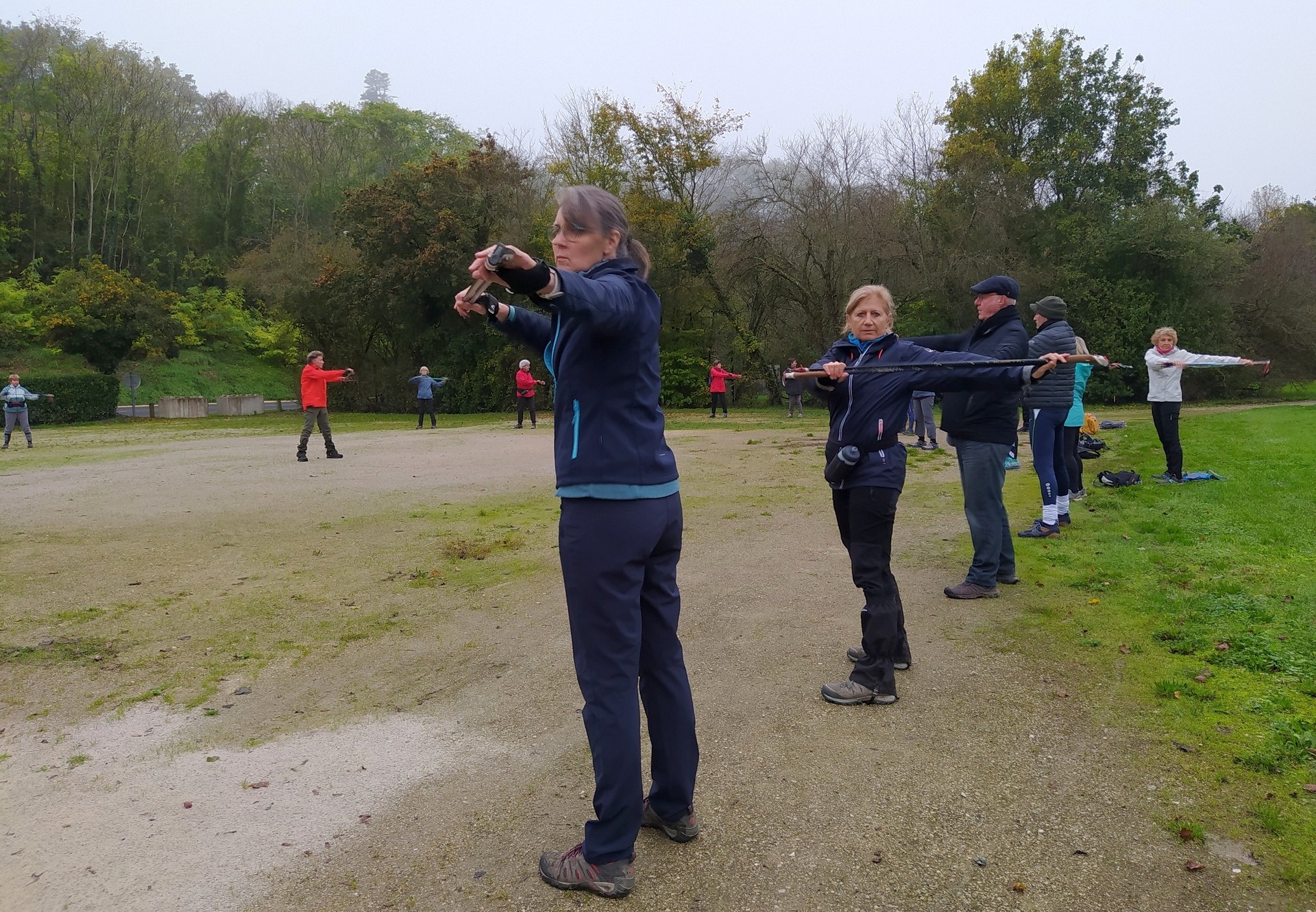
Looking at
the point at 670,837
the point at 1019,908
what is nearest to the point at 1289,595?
the point at 1019,908

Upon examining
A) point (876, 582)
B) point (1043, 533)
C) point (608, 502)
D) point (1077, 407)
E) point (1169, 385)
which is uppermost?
point (1169, 385)

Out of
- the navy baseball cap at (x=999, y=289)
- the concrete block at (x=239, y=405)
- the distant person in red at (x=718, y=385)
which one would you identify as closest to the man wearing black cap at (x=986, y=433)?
the navy baseball cap at (x=999, y=289)

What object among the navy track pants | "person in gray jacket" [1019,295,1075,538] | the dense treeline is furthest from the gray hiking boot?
the dense treeline

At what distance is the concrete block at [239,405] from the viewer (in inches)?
1581

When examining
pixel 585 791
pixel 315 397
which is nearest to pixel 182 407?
pixel 315 397

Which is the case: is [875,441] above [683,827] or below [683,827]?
above

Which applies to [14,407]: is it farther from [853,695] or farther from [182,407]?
[853,695]

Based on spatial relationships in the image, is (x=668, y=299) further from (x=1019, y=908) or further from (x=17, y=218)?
(x=17, y=218)

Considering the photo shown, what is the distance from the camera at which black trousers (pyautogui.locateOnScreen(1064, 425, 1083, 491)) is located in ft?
31.4

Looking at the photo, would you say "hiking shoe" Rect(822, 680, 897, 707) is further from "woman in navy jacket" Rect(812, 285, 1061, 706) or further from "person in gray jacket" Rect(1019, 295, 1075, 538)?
"person in gray jacket" Rect(1019, 295, 1075, 538)

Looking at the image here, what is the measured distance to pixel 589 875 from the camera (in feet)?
9.11

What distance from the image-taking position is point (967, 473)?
6098 millimetres

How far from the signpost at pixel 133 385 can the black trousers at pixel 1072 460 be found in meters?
33.6

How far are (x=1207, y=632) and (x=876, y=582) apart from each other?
7.31 feet
